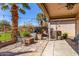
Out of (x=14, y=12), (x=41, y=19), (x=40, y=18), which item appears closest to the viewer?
(x=14, y=12)

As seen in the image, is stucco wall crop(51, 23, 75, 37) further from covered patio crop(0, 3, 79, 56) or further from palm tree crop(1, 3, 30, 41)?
palm tree crop(1, 3, 30, 41)

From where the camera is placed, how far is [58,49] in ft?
30.7

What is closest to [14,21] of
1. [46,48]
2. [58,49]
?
[46,48]

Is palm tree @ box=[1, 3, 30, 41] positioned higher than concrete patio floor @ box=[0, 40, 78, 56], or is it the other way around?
palm tree @ box=[1, 3, 30, 41]

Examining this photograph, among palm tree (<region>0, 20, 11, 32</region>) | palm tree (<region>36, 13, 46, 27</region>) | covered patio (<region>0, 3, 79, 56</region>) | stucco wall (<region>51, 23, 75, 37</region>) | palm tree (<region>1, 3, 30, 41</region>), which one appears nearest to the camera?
palm tree (<region>1, 3, 30, 41</region>)

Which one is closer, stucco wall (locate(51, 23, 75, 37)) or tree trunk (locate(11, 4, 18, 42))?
tree trunk (locate(11, 4, 18, 42))

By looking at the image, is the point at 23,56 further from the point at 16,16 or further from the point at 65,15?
the point at 65,15

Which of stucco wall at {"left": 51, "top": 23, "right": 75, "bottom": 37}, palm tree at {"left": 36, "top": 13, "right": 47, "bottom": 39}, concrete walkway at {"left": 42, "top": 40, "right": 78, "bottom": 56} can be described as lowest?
concrete walkway at {"left": 42, "top": 40, "right": 78, "bottom": 56}

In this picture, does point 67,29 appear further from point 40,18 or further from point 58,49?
point 40,18

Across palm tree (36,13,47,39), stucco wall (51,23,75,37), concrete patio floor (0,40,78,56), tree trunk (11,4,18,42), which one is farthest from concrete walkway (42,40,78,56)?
tree trunk (11,4,18,42)

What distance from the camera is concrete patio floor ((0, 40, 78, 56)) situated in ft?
30.1

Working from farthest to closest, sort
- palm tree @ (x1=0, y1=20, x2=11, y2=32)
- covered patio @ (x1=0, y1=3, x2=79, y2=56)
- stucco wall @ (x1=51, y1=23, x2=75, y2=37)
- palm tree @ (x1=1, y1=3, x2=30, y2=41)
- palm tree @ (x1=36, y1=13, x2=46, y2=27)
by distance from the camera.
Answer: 1. stucco wall @ (x1=51, y1=23, x2=75, y2=37)
2. palm tree @ (x1=36, y1=13, x2=46, y2=27)
3. covered patio @ (x1=0, y1=3, x2=79, y2=56)
4. palm tree @ (x1=0, y1=20, x2=11, y2=32)
5. palm tree @ (x1=1, y1=3, x2=30, y2=41)

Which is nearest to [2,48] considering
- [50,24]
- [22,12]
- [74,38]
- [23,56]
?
[23,56]

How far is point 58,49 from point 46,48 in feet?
1.70
